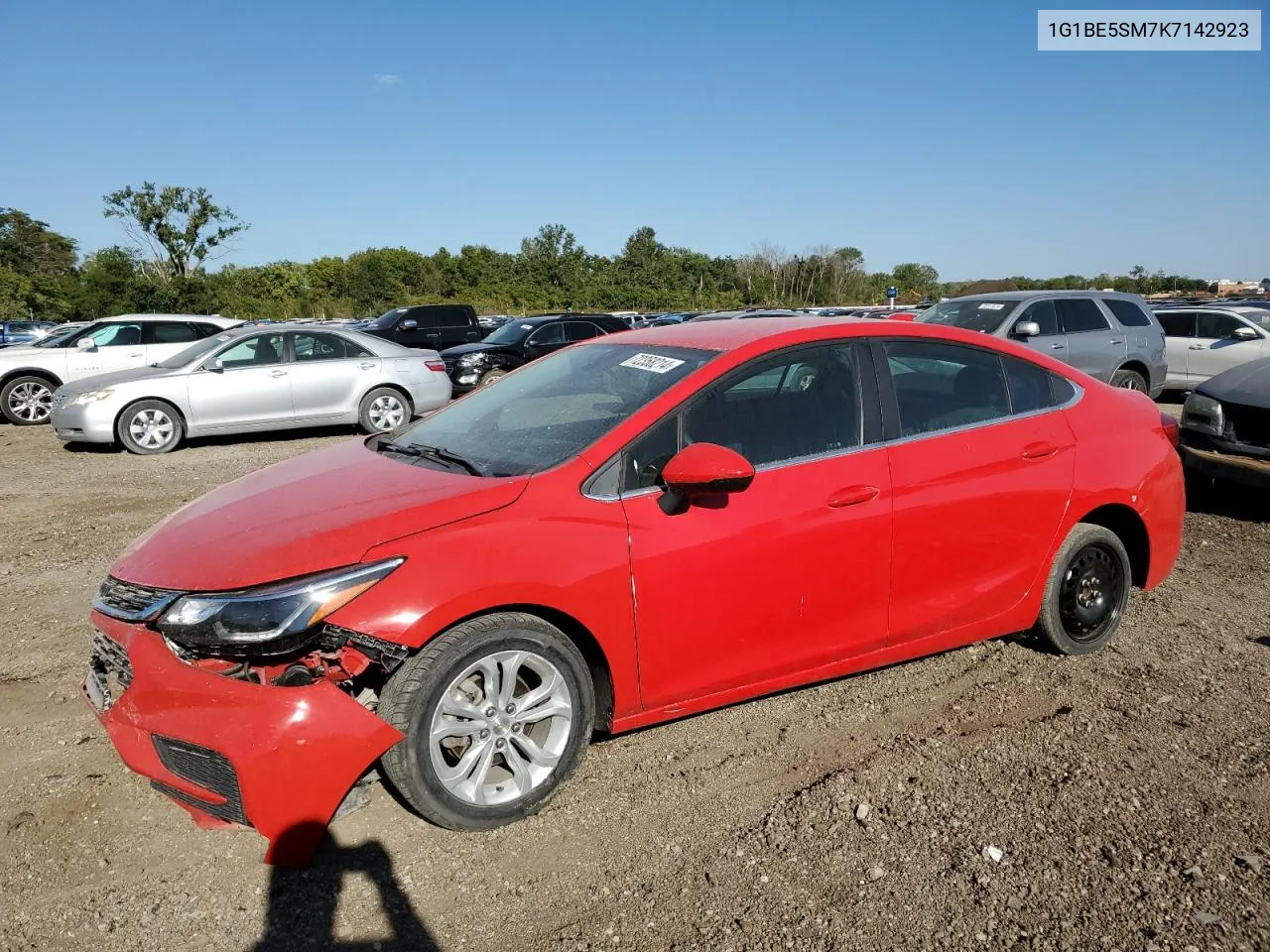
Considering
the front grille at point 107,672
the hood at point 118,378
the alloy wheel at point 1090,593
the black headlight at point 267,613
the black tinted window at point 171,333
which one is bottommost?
the alloy wheel at point 1090,593

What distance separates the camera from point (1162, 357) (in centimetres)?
1267

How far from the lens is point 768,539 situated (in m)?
3.31

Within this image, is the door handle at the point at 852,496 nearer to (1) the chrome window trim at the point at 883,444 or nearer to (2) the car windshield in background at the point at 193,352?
(1) the chrome window trim at the point at 883,444

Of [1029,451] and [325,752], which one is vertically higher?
[1029,451]

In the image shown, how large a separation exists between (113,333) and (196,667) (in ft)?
44.2

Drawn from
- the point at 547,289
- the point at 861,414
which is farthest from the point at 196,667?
the point at 547,289

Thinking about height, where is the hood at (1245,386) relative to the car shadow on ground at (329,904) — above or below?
above

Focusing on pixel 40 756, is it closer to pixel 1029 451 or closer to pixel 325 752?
pixel 325 752

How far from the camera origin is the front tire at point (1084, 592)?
4.18 metres

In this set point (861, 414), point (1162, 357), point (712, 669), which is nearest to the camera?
point (712, 669)

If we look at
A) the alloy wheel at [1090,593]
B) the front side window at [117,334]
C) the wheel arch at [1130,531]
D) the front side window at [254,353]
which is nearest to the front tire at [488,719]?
the alloy wheel at [1090,593]

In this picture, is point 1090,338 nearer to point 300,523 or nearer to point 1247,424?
point 1247,424

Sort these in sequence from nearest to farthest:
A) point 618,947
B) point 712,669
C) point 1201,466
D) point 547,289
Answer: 1. point 618,947
2. point 712,669
3. point 1201,466
4. point 547,289

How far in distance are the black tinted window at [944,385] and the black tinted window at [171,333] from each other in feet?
43.6
